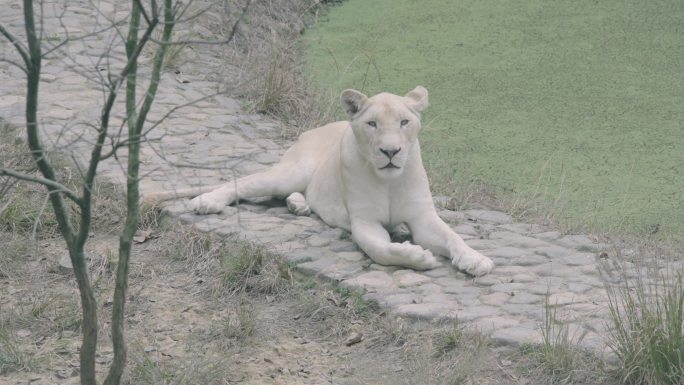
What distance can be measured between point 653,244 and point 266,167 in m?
2.62

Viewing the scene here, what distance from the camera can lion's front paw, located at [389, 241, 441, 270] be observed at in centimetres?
543

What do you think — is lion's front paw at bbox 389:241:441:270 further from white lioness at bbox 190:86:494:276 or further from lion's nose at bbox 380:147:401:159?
lion's nose at bbox 380:147:401:159

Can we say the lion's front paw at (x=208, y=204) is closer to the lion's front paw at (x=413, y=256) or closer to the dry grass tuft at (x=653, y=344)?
the lion's front paw at (x=413, y=256)

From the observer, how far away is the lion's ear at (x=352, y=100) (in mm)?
5676

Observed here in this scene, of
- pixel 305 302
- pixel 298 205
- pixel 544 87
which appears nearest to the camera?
pixel 305 302

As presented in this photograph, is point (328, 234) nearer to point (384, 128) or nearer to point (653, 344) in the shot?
point (384, 128)

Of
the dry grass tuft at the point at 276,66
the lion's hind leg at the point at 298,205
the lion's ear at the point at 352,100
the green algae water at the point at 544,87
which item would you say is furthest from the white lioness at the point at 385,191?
the dry grass tuft at the point at 276,66

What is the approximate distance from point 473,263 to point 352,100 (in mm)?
1113

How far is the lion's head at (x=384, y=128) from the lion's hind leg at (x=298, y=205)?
0.76 meters

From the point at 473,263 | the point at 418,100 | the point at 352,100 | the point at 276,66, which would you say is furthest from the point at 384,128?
the point at 276,66

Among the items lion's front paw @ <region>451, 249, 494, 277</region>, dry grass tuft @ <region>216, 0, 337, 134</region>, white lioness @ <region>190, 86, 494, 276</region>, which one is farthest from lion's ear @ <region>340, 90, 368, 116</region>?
dry grass tuft @ <region>216, 0, 337, 134</region>

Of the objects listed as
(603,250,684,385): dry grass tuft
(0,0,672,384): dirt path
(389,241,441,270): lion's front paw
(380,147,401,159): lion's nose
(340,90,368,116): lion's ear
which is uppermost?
(340,90,368,116): lion's ear

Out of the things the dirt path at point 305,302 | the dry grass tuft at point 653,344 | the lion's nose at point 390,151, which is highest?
the lion's nose at point 390,151

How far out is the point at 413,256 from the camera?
5422mm
